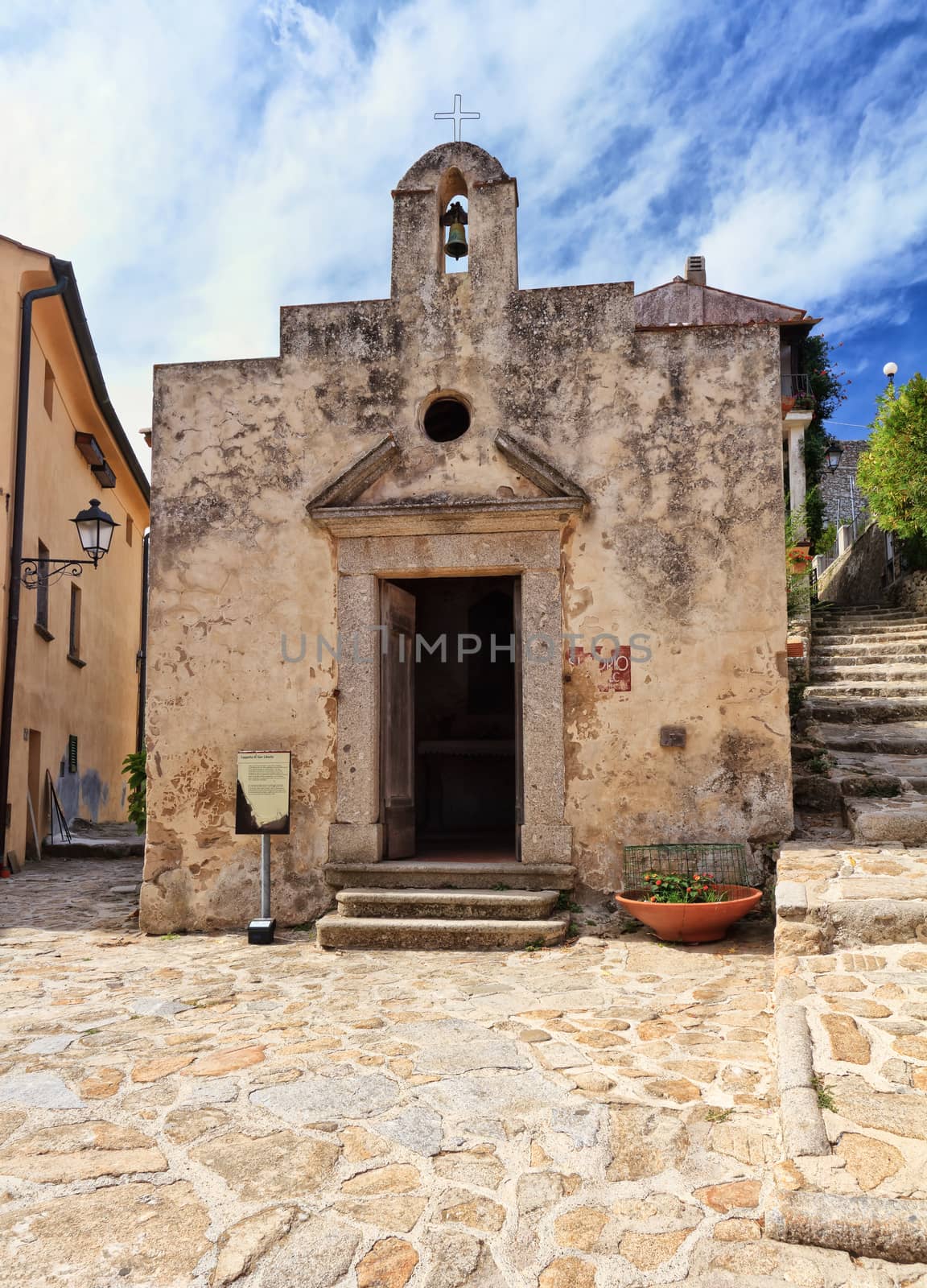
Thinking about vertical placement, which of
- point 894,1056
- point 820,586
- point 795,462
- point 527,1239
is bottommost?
point 527,1239

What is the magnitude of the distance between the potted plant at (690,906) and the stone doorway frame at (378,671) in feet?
2.30

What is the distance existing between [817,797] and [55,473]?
34.1 ft

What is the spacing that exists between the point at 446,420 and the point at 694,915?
411 cm

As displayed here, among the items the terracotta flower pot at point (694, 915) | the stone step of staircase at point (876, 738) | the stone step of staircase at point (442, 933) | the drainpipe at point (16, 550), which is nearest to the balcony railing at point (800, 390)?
the stone step of staircase at point (876, 738)

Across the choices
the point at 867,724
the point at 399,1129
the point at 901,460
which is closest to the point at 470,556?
the point at 399,1129

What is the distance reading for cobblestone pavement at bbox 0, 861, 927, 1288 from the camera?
8.61 ft

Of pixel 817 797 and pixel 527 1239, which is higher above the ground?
pixel 817 797

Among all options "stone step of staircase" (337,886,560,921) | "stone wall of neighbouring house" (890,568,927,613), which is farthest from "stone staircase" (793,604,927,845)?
"stone step of staircase" (337,886,560,921)

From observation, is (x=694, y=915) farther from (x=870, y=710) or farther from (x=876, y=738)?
(x=870, y=710)

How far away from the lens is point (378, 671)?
7273 millimetres

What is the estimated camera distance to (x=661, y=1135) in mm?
3344

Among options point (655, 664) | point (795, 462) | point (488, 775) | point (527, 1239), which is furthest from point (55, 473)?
point (795, 462)

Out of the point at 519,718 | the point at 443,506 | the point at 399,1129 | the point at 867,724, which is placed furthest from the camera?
the point at 867,724

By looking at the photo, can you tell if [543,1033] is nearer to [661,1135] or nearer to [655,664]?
[661,1135]
